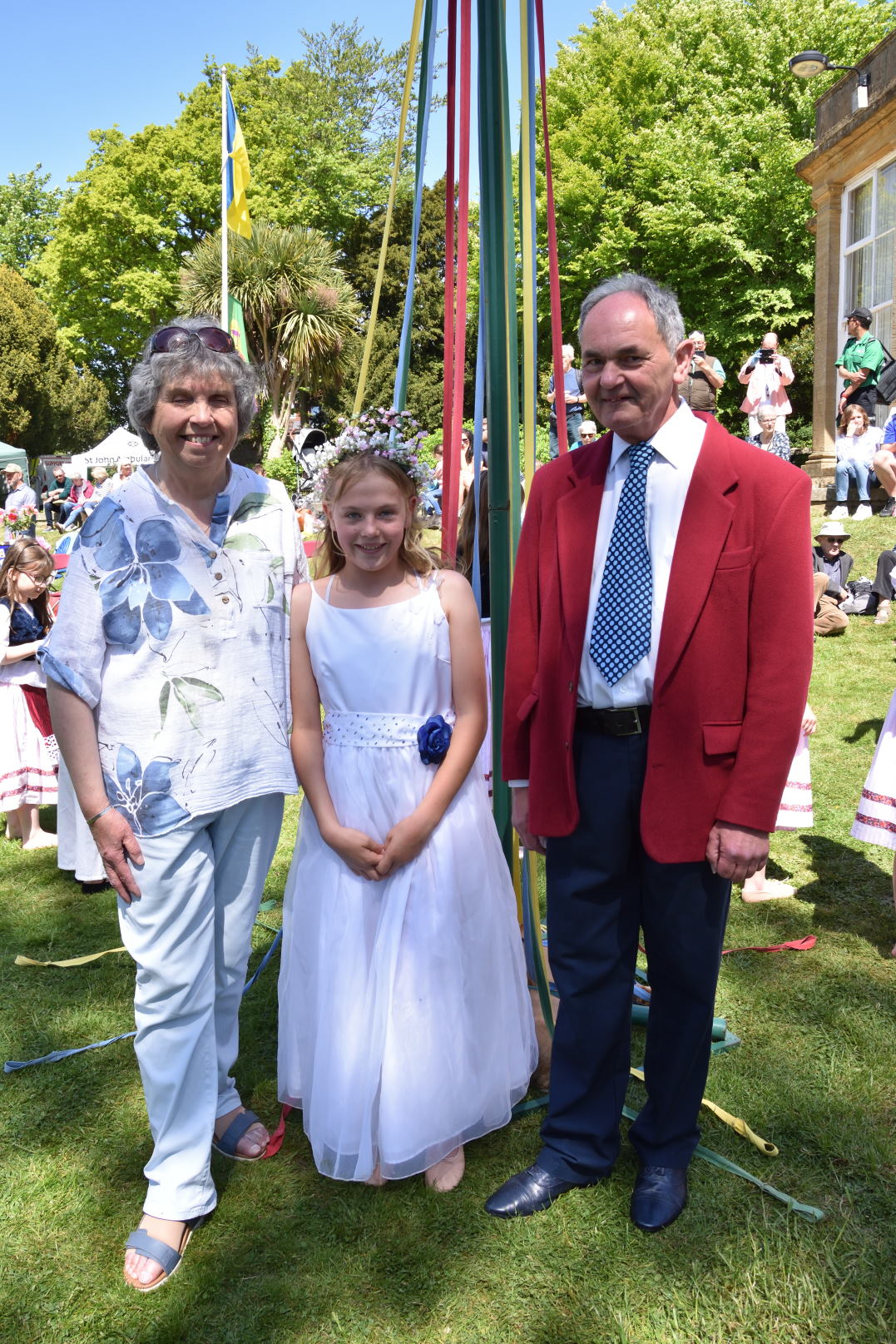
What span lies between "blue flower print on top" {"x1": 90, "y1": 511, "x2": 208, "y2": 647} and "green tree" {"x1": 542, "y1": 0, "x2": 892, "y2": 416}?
78.1ft

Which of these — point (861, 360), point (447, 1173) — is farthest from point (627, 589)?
point (861, 360)

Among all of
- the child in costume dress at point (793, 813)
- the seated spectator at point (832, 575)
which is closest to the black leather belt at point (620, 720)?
the child in costume dress at point (793, 813)

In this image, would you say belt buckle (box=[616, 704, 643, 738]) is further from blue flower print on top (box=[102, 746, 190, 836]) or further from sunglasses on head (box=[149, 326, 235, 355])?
sunglasses on head (box=[149, 326, 235, 355])

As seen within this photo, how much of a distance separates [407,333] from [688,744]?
5.59ft

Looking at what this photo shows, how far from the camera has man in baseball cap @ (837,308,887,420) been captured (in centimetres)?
1118

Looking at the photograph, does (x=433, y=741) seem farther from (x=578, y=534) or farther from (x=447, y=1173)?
(x=447, y=1173)

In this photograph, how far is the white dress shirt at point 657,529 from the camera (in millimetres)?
2223

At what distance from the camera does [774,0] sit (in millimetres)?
23453

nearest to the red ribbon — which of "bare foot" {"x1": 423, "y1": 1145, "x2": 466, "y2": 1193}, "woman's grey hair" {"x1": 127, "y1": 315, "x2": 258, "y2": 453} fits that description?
Result: "bare foot" {"x1": 423, "y1": 1145, "x2": 466, "y2": 1193}

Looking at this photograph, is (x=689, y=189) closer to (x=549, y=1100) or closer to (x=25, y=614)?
(x=25, y=614)

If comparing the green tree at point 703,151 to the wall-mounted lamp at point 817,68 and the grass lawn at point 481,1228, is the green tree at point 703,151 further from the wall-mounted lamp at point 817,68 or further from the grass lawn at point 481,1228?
the grass lawn at point 481,1228

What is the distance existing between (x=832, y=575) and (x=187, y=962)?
7913mm

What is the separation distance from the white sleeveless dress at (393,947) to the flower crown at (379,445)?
34 centimetres

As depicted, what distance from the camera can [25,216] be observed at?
153ft
